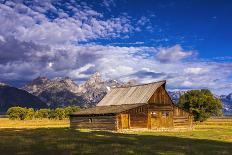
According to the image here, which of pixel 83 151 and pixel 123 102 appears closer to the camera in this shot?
pixel 83 151

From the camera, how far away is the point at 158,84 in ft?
236

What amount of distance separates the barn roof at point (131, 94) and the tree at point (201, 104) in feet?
77.9

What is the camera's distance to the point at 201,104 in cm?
9556

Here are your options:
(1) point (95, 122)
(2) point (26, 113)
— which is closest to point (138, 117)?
(1) point (95, 122)

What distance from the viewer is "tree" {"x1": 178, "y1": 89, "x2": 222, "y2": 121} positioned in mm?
95062

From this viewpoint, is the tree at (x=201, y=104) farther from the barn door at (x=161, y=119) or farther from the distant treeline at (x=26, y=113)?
the distant treeline at (x=26, y=113)

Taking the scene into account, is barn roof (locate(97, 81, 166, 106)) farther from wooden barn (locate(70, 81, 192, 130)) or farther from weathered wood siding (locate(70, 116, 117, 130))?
weathered wood siding (locate(70, 116, 117, 130))

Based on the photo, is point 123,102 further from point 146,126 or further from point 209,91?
point 209,91

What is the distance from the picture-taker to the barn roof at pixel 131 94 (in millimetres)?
71119

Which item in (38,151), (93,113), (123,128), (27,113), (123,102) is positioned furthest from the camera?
(27,113)

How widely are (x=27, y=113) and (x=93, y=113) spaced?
111114mm

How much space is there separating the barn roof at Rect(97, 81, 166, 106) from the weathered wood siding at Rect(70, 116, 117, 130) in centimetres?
697

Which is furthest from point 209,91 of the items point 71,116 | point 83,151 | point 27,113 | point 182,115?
point 27,113

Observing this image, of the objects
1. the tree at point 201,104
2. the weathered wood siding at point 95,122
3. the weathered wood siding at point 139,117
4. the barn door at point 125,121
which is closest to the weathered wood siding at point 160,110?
the weathered wood siding at point 139,117
